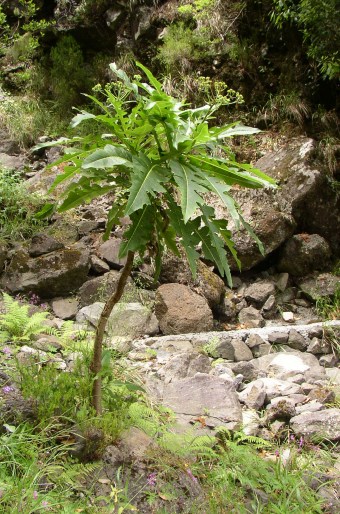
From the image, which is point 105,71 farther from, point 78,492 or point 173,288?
point 78,492

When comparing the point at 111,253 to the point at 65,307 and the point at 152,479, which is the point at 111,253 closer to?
the point at 65,307

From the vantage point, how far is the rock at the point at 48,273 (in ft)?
19.8

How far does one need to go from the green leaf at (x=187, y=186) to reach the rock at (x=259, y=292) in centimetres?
472

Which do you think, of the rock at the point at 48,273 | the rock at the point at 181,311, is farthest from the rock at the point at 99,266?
the rock at the point at 181,311

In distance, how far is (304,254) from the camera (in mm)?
6949

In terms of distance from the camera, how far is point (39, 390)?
103 inches

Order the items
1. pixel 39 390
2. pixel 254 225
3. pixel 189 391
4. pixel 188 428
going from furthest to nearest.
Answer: pixel 254 225 → pixel 189 391 → pixel 188 428 → pixel 39 390

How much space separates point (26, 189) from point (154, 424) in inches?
202

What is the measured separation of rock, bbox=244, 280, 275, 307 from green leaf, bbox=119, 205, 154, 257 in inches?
185

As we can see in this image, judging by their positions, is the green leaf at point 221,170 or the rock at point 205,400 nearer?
the green leaf at point 221,170

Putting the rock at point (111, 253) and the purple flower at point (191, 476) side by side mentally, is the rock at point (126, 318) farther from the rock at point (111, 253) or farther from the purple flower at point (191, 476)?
the purple flower at point (191, 476)

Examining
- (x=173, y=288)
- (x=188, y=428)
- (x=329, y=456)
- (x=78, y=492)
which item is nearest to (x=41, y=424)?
(x=78, y=492)

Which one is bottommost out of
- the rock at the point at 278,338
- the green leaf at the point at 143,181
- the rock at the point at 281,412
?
the rock at the point at 278,338

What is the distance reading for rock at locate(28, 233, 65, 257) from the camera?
20.7ft
